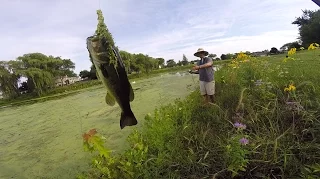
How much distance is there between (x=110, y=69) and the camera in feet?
6.43

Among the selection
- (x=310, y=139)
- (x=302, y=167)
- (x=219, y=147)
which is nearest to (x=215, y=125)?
(x=219, y=147)

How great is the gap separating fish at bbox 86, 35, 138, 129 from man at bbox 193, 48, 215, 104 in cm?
365

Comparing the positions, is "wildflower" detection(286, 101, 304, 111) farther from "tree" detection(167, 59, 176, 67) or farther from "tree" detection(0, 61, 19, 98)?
"tree" detection(167, 59, 176, 67)

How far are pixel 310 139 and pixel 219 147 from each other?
1131mm

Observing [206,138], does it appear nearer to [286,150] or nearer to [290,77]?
[286,150]

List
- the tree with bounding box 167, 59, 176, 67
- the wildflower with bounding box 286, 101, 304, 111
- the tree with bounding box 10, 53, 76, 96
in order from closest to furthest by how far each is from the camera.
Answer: the wildflower with bounding box 286, 101, 304, 111 → the tree with bounding box 10, 53, 76, 96 → the tree with bounding box 167, 59, 176, 67

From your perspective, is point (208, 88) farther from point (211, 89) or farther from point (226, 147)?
point (226, 147)

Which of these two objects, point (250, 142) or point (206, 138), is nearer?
point (250, 142)

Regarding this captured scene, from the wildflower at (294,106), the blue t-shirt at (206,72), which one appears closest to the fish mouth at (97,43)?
the wildflower at (294,106)

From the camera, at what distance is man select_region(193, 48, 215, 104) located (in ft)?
19.2

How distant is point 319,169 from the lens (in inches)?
101

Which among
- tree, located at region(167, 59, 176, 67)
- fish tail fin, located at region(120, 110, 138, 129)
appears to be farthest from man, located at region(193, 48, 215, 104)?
tree, located at region(167, 59, 176, 67)

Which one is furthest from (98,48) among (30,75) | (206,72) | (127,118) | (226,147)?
(30,75)

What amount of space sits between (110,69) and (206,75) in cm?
420
